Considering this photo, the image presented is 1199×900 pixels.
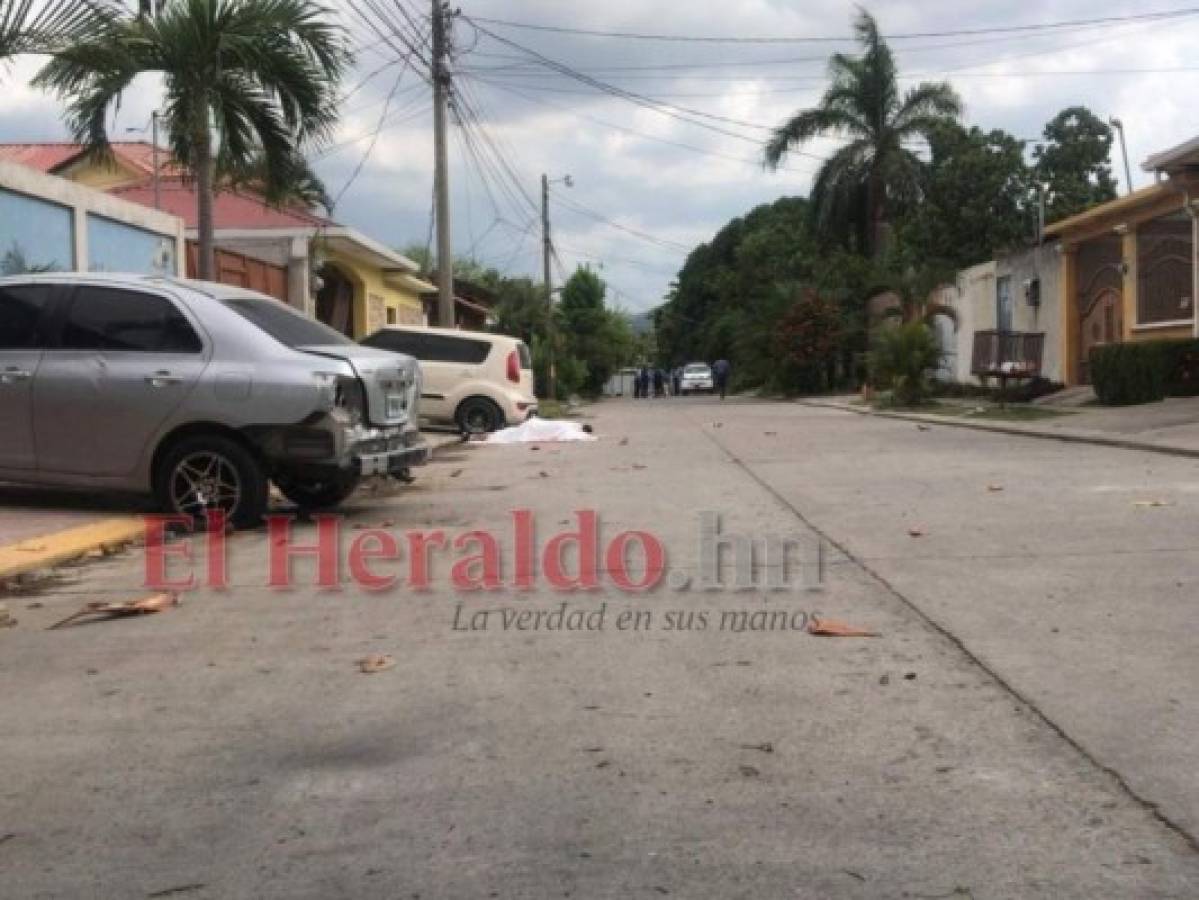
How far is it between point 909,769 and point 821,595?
9.04 feet

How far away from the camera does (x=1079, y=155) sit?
46.8 m

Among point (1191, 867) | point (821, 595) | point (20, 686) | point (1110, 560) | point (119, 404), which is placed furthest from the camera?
point (119, 404)

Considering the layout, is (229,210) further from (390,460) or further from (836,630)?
(836,630)

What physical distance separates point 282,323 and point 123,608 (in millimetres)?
3718

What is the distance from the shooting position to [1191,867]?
340 cm

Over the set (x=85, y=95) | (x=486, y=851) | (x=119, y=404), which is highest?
(x=85, y=95)

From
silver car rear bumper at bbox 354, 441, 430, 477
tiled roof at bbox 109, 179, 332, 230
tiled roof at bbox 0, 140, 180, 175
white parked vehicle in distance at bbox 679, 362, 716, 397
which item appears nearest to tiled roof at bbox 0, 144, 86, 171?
tiled roof at bbox 0, 140, 180, 175

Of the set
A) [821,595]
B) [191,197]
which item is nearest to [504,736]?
[821,595]

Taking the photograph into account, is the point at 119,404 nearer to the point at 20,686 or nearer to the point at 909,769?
the point at 20,686

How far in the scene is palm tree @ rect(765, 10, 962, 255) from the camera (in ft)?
142

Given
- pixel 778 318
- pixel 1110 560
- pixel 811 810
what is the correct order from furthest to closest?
pixel 778 318
pixel 1110 560
pixel 811 810

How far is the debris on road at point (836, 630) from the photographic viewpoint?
594cm

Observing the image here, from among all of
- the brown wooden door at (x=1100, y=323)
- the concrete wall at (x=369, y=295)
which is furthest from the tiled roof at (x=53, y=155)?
the brown wooden door at (x=1100, y=323)

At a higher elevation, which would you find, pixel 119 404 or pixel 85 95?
pixel 85 95
